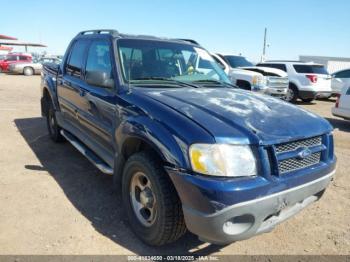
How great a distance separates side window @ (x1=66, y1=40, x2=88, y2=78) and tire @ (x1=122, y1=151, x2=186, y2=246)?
7.20ft

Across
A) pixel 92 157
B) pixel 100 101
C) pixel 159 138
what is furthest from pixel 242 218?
pixel 92 157

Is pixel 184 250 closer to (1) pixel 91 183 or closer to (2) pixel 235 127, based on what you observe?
(2) pixel 235 127

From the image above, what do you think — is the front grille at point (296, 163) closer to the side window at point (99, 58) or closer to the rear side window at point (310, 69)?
the side window at point (99, 58)

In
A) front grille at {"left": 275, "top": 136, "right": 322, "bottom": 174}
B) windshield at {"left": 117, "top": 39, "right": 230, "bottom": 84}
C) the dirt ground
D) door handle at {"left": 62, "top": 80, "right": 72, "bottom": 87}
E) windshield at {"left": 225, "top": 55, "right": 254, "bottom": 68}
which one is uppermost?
windshield at {"left": 117, "top": 39, "right": 230, "bottom": 84}

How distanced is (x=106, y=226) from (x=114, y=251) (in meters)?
0.46

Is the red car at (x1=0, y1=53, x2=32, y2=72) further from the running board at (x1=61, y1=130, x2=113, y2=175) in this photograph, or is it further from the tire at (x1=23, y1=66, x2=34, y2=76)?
the running board at (x1=61, y1=130, x2=113, y2=175)

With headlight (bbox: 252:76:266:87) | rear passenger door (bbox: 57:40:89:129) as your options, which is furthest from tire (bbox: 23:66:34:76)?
rear passenger door (bbox: 57:40:89:129)

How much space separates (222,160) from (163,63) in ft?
6.29

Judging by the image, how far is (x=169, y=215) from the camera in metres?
2.80

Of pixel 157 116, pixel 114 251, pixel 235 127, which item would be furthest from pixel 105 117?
pixel 235 127

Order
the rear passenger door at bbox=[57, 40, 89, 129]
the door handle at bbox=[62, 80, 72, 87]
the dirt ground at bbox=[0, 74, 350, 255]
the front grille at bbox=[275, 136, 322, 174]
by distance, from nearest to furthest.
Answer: the front grille at bbox=[275, 136, 322, 174] → the dirt ground at bbox=[0, 74, 350, 255] → the rear passenger door at bbox=[57, 40, 89, 129] → the door handle at bbox=[62, 80, 72, 87]

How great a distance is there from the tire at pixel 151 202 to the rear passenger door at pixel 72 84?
5.48ft

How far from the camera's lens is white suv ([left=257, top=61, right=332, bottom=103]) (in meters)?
13.5

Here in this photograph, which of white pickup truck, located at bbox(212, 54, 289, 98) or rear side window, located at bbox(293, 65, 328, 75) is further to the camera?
rear side window, located at bbox(293, 65, 328, 75)
